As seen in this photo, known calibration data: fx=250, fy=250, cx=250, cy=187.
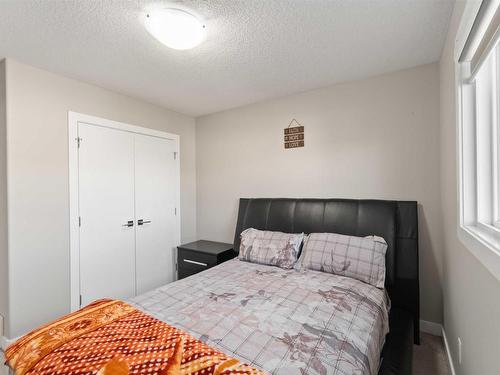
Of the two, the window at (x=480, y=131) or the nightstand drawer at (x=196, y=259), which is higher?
the window at (x=480, y=131)

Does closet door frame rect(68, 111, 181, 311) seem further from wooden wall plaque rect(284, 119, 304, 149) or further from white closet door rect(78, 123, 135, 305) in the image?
wooden wall plaque rect(284, 119, 304, 149)

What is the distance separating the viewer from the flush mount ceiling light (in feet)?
4.89

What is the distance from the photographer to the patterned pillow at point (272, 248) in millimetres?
2324

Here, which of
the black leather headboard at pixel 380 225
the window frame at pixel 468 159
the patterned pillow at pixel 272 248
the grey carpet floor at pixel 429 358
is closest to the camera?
the window frame at pixel 468 159

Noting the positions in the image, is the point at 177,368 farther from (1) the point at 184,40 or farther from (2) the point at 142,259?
(2) the point at 142,259

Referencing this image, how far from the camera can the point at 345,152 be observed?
258cm

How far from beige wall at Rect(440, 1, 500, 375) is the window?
0.59 ft

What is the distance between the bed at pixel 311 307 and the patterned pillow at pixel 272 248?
3.5 inches

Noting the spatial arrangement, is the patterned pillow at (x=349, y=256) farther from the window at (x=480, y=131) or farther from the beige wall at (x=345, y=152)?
the window at (x=480, y=131)

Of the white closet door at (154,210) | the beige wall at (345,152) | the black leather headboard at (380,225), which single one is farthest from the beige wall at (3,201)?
the black leather headboard at (380,225)

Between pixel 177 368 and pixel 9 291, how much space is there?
6.52 ft

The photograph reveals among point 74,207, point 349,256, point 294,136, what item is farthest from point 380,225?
point 74,207

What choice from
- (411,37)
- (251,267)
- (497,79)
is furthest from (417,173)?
(251,267)

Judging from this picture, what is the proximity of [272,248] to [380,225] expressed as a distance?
990mm
